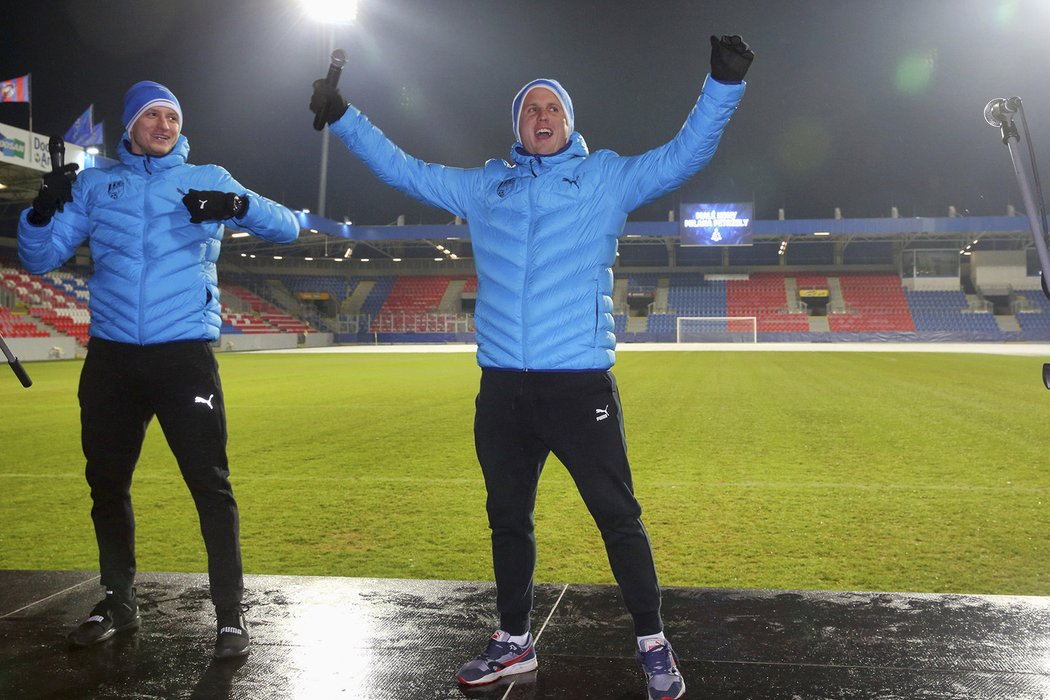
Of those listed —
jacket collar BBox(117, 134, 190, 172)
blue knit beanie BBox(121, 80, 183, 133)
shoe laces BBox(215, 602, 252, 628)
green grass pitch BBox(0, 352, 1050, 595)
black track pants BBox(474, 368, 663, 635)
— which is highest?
blue knit beanie BBox(121, 80, 183, 133)

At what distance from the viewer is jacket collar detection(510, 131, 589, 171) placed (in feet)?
9.25

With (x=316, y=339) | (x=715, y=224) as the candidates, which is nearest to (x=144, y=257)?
(x=715, y=224)

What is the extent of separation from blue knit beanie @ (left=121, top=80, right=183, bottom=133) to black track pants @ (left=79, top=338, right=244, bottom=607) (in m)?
0.87

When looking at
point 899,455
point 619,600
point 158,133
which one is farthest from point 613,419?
point 899,455

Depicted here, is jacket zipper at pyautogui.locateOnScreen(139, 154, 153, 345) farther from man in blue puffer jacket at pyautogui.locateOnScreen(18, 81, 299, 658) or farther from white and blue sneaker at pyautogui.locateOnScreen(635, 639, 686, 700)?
white and blue sneaker at pyautogui.locateOnScreen(635, 639, 686, 700)

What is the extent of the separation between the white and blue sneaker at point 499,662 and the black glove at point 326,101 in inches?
77.4

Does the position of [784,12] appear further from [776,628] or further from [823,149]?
[776,628]

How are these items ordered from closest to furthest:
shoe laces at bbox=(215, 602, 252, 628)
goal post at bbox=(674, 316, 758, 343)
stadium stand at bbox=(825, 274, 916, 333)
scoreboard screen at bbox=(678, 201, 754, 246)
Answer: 1. shoe laces at bbox=(215, 602, 252, 628)
2. scoreboard screen at bbox=(678, 201, 754, 246)
3. goal post at bbox=(674, 316, 758, 343)
4. stadium stand at bbox=(825, 274, 916, 333)

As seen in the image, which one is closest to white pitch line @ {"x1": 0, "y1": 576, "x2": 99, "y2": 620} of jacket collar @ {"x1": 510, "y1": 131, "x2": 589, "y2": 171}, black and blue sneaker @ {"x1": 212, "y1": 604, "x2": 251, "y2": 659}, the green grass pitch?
the green grass pitch

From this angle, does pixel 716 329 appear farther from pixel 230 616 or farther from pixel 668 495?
pixel 230 616

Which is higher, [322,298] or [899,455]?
[322,298]

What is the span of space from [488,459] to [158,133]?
1.79 metres

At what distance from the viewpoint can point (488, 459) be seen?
9.28ft

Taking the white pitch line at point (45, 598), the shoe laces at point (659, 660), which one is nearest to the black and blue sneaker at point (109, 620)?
the white pitch line at point (45, 598)
